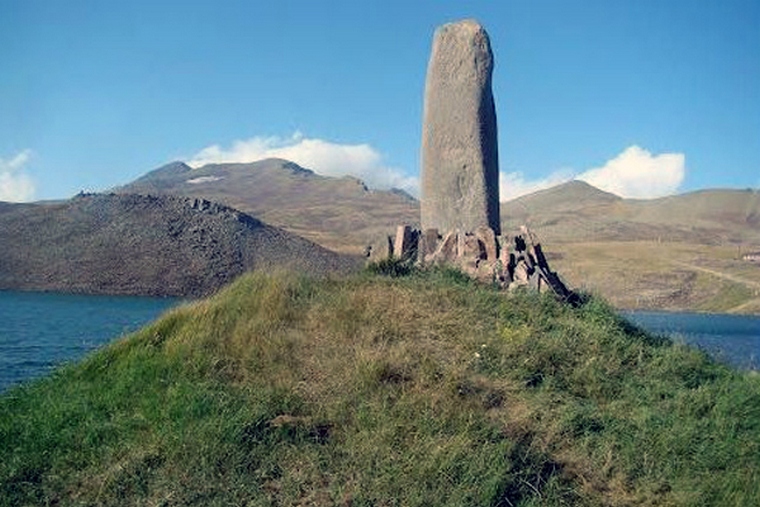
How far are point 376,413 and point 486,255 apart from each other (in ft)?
24.3

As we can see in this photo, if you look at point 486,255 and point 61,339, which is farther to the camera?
point 61,339

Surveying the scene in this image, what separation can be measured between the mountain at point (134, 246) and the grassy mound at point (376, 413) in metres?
87.2

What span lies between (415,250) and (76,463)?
9246mm

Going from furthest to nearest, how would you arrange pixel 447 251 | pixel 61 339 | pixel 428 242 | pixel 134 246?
pixel 134 246, pixel 61 339, pixel 428 242, pixel 447 251

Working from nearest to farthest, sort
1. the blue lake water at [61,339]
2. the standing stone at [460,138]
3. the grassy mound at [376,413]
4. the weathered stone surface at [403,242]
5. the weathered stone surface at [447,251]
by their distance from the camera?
the grassy mound at [376,413]
the weathered stone surface at [447,251]
the weathered stone surface at [403,242]
the blue lake water at [61,339]
the standing stone at [460,138]

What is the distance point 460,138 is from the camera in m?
18.1

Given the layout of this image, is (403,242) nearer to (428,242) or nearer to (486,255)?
(428,242)

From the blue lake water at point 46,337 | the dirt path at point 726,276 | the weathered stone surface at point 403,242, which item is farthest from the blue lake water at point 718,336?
the blue lake water at point 46,337

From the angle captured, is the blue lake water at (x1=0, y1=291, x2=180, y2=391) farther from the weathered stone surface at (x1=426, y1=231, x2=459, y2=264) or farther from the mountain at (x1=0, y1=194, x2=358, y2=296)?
the mountain at (x1=0, y1=194, x2=358, y2=296)

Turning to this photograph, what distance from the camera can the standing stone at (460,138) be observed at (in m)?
17.9

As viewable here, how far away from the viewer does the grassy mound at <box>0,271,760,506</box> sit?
726cm

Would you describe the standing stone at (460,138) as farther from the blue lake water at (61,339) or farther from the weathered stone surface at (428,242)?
the blue lake water at (61,339)

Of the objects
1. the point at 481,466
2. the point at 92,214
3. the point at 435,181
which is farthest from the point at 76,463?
the point at 92,214

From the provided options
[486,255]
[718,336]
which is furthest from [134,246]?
[486,255]
